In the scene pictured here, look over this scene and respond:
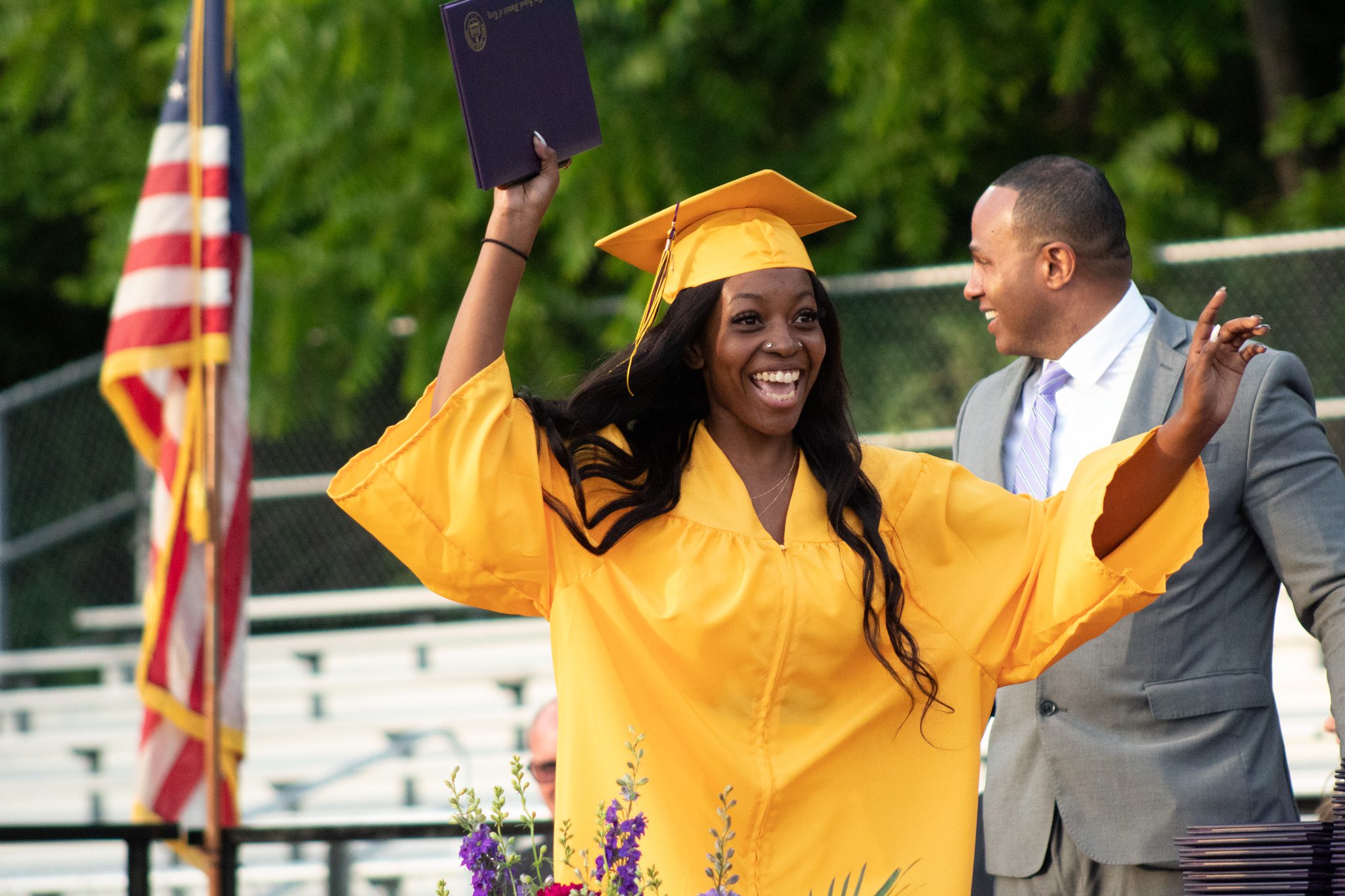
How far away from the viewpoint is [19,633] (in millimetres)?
9586

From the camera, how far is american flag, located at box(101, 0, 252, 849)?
5359 mm

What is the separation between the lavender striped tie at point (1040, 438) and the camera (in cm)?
330

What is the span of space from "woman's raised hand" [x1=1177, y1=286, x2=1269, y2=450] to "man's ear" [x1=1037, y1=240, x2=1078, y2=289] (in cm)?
82

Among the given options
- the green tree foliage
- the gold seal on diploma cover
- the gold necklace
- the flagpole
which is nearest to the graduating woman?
the gold necklace

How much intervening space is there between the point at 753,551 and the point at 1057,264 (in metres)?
1.15

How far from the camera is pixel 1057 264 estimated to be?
11.1 feet

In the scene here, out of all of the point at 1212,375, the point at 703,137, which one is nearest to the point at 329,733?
the point at 703,137

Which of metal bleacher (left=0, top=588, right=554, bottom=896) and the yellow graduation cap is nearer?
the yellow graduation cap

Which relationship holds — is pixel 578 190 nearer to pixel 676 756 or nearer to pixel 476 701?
pixel 476 701

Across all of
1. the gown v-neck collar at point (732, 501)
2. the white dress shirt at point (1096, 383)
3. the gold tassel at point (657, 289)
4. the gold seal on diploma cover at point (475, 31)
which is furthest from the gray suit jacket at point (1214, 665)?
the gold seal on diploma cover at point (475, 31)

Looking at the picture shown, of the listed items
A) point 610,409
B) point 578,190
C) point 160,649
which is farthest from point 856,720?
point 578,190

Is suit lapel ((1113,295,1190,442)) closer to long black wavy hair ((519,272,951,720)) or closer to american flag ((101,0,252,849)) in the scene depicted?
long black wavy hair ((519,272,951,720))

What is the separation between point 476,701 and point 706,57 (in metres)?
3.88

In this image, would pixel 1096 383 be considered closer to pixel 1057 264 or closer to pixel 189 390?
pixel 1057 264
